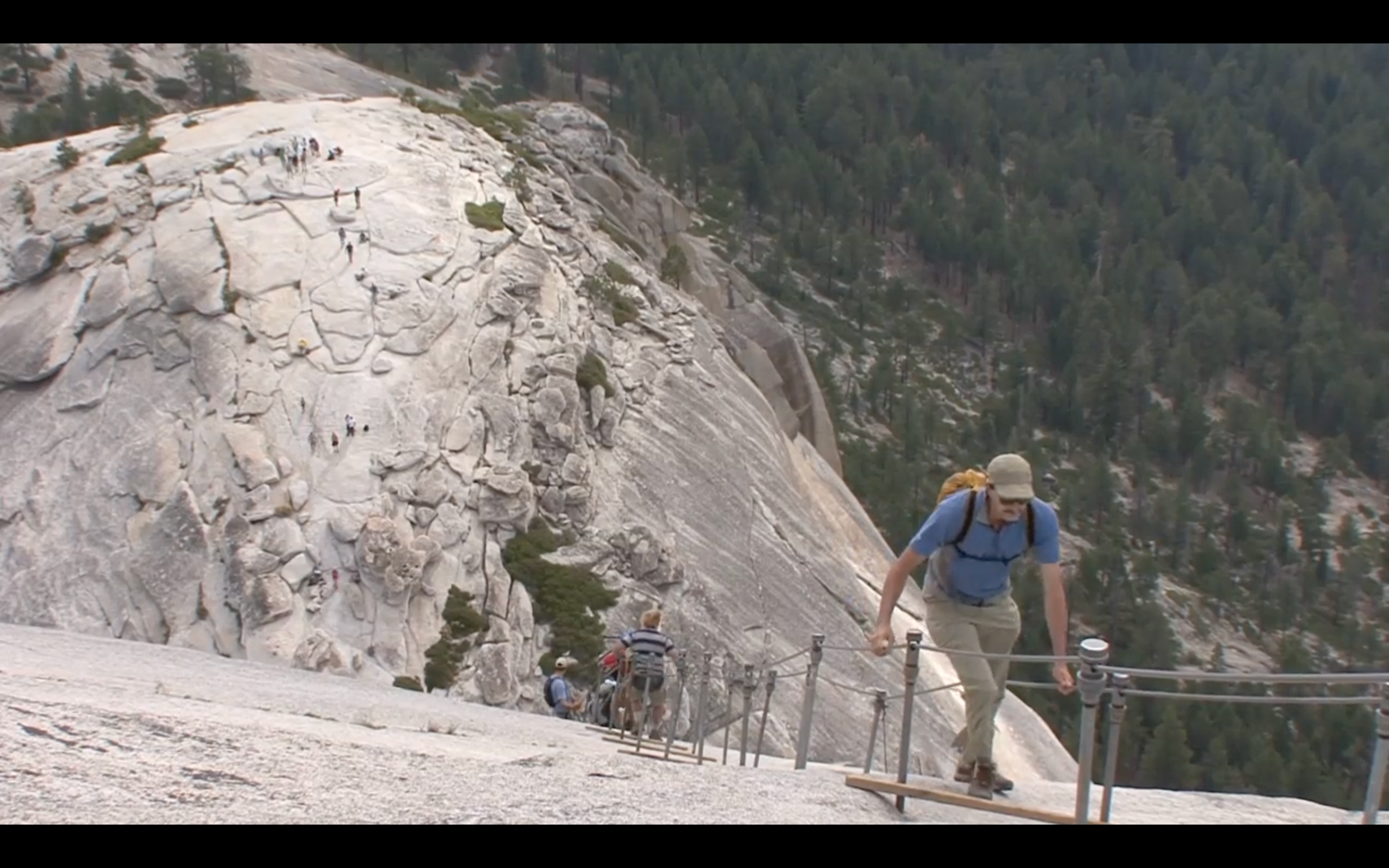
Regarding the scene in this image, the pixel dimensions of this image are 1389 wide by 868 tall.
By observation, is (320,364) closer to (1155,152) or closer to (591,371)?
(591,371)

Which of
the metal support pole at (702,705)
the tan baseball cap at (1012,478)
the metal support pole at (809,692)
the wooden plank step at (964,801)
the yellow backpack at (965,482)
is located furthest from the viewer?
the metal support pole at (702,705)

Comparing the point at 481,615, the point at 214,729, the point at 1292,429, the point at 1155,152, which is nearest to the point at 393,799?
the point at 214,729

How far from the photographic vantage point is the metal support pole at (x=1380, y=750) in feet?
16.3

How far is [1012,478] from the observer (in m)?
6.87

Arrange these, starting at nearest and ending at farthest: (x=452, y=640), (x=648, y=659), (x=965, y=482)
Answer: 1. (x=965, y=482)
2. (x=648, y=659)
3. (x=452, y=640)

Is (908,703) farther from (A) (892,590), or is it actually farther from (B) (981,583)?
(B) (981,583)

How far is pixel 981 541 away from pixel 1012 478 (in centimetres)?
48

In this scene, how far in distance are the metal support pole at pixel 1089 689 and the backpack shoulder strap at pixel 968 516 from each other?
3.97 feet

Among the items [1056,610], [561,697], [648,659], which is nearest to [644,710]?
[648,659]

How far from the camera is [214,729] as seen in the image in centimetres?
749

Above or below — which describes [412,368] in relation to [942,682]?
above

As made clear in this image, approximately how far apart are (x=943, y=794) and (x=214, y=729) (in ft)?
13.3

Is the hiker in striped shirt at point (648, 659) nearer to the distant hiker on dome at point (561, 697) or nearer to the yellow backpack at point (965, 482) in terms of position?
the distant hiker on dome at point (561, 697)

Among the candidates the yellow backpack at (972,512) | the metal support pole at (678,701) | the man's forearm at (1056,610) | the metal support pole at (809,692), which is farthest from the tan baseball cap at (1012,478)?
the metal support pole at (678,701)
